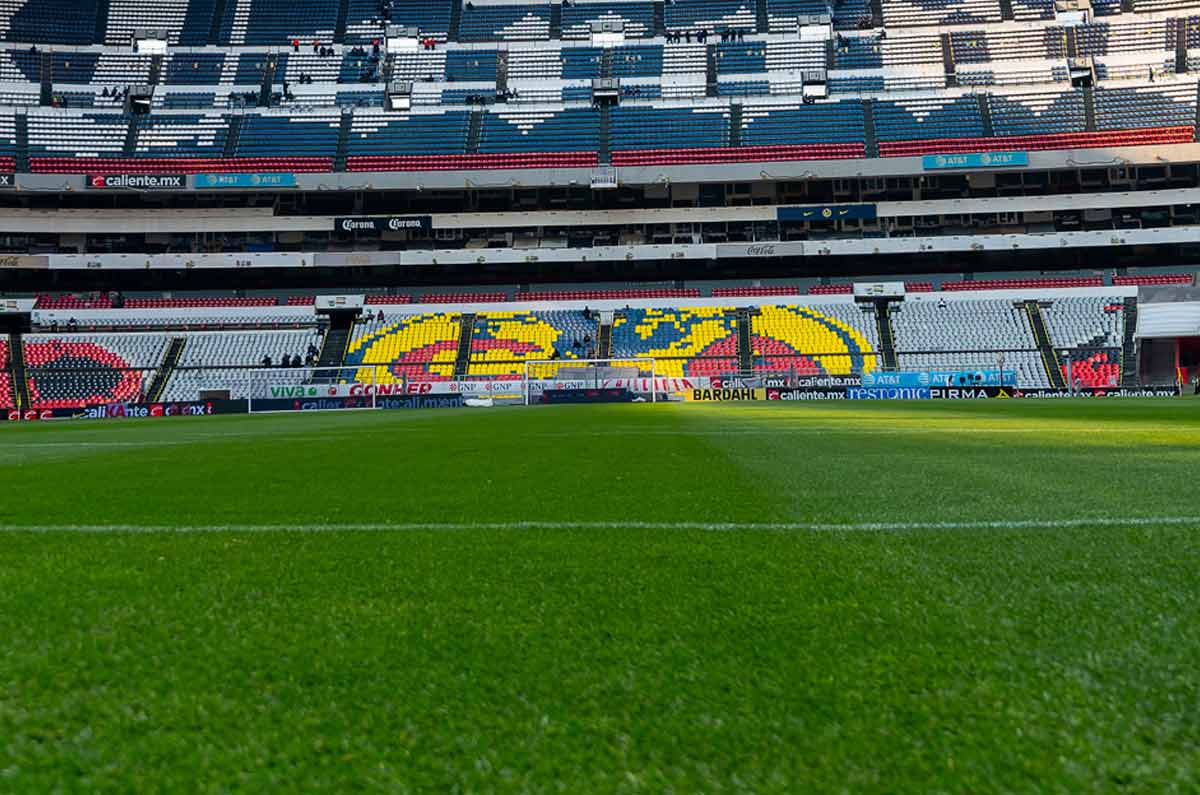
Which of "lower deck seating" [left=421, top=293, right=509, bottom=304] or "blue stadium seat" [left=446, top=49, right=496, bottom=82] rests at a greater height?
"blue stadium seat" [left=446, top=49, right=496, bottom=82]

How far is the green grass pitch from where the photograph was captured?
0.93m

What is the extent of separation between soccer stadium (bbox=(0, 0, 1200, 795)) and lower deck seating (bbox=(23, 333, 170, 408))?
20 cm

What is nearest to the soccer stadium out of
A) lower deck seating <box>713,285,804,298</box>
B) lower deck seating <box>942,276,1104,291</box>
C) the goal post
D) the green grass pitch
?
the green grass pitch

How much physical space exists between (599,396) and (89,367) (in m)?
21.8

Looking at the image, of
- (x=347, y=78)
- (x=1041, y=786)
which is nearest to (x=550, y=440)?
(x=1041, y=786)

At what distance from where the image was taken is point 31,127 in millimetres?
40250

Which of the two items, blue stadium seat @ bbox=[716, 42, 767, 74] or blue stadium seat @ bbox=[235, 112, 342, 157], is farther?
blue stadium seat @ bbox=[716, 42, 767, 74]

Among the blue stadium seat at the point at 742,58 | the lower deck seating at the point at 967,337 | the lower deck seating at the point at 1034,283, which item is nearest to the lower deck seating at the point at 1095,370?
the lower deck seating at the point at 967,337

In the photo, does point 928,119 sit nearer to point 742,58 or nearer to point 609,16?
point 742,58

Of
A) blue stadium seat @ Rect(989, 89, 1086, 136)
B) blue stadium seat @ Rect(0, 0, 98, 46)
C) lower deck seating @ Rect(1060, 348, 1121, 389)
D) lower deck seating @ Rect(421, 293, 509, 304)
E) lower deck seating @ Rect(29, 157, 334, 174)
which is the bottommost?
lower deck seating @ Rect(1060, 348, 1121, 389)

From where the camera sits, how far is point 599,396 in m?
32.4

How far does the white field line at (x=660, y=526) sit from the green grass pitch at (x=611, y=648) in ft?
0.07

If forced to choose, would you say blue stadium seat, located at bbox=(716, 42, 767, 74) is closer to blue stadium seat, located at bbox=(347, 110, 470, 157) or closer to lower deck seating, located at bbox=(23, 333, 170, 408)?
blue stadium seat, located at bbox=(347, 110, 470, 157)

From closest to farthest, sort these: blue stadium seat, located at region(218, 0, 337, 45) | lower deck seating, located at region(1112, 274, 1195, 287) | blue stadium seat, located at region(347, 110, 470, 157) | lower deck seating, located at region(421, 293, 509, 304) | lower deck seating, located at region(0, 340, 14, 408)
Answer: lower deck seating, located at region(0, 340, 14, 408)
lower deck seating, located at region(1112, 274, 1195, 287)
lower deck seating, located at region(421, 293, 509, 304)
blue stadium seat, located at region(347, 110, 470, 157)
blue stadium seat, located at region(218, 0, 337, 45)
